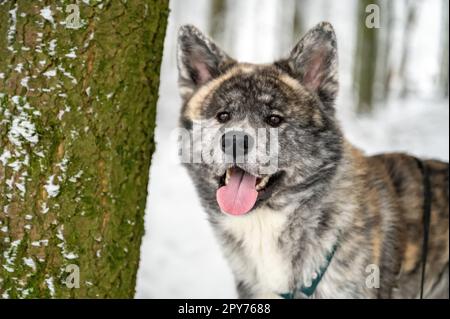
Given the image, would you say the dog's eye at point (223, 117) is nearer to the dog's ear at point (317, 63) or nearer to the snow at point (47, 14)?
the dog's ear at point (317, 63)

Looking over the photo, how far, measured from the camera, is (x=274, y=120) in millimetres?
3082

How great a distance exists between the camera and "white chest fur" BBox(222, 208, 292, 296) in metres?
3.14

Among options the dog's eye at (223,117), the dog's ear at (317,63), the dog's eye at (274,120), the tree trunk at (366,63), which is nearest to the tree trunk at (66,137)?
the dog's eye at (223,117)

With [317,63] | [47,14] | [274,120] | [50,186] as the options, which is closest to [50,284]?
[50,186]

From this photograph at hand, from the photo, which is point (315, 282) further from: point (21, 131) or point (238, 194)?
point (21, 131)

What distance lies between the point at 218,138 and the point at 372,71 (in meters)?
12.4

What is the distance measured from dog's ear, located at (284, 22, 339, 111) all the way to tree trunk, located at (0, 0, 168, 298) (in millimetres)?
1017

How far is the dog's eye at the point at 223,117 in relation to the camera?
3158 millimetres

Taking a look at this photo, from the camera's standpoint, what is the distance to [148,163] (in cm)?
276

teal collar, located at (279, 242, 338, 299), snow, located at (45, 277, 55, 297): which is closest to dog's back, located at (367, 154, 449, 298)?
teal collar, located at (279, 242, 338, 299)

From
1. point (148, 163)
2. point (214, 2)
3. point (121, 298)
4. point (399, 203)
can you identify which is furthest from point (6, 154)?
point (214, 2)

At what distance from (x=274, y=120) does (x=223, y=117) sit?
30cm

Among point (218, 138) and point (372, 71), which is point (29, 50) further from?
point (372, 71)

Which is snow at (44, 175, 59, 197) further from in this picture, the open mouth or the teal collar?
the teal collar
